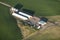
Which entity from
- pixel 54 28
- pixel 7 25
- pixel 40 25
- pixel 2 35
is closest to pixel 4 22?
pixel 7 25

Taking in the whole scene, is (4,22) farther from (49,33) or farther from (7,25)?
(49,33)

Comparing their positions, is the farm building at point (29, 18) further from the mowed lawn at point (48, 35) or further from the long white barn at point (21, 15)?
the mowed lawn at point (48, 35)

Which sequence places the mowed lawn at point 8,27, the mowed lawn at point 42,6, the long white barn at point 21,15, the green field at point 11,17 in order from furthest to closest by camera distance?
the mowed lawn at point 42,6
the long white barn at point 21,15
the green field at point 11,17
the mowed lawn at point 8,27

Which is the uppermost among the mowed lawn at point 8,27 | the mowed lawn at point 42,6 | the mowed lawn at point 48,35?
the mowed lawn at point 42,6

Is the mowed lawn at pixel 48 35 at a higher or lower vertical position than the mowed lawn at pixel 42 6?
lower

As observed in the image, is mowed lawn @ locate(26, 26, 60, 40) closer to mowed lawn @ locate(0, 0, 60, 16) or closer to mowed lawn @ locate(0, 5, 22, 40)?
mowed lawn @ locate(0, 5, 22, 40)

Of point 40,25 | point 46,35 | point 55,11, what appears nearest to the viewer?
point 46,35

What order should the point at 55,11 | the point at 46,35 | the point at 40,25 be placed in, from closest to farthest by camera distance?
the point at 46,35
the point at 40,25
the point at 55,11

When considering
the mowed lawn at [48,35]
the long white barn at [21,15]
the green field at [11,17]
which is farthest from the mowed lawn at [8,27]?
the mowed lawn at [48,35]
